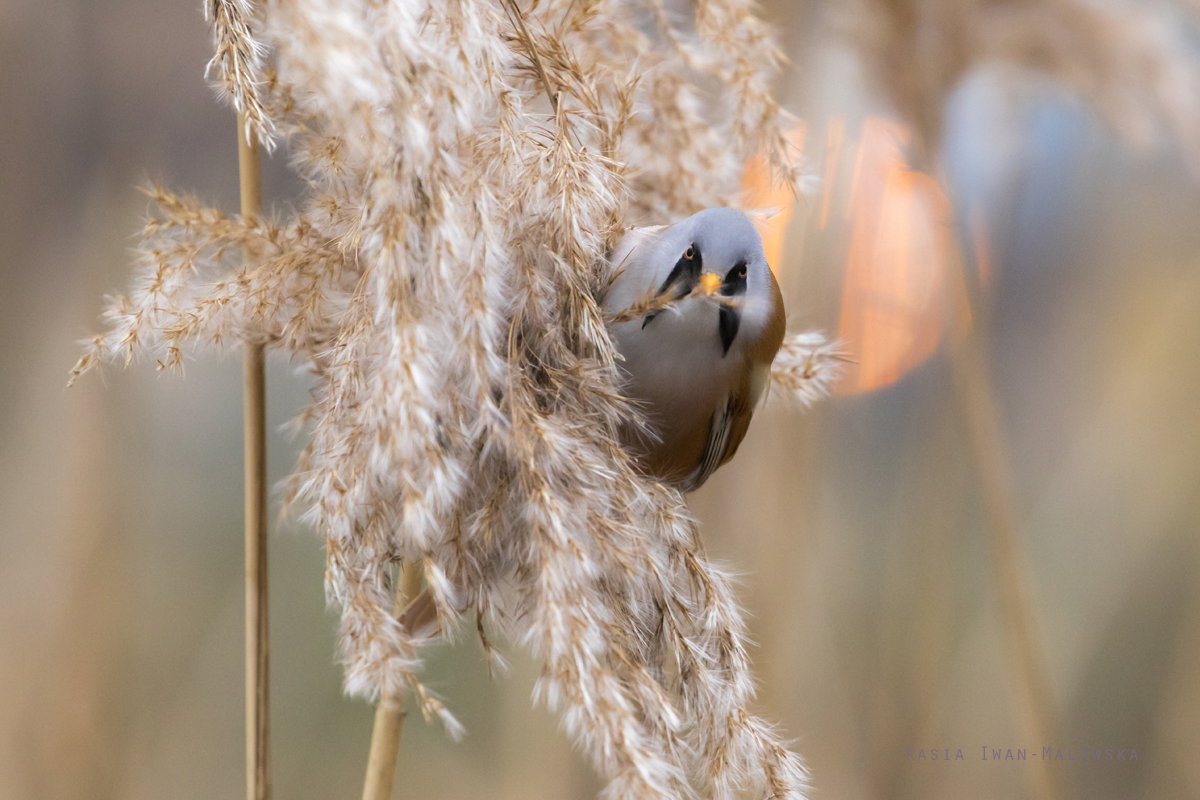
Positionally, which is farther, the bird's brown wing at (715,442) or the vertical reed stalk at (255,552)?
the bird's brown wing at (715,442)

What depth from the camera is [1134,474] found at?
4.69 ft

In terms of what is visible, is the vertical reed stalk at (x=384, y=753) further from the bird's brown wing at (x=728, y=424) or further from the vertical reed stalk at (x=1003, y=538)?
the vertical reed stalk at (x=1003, y=538)

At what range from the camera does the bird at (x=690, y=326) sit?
0.56 meters

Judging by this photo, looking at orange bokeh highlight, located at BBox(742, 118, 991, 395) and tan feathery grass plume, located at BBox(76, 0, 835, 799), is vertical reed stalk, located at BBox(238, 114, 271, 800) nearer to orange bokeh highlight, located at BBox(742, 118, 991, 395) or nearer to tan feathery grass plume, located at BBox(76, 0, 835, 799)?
tan feathery grass plume, located at BBox(76, 0, 835, 799)

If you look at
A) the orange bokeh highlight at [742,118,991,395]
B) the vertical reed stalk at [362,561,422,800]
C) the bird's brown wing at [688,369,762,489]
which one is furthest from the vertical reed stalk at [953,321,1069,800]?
the vertical reed stalk at [362,561,422,800]

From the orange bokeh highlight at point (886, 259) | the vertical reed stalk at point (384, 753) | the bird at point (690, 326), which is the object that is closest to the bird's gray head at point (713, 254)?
the bird at point (690, 326)

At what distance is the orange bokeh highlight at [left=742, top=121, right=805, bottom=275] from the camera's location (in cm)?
73

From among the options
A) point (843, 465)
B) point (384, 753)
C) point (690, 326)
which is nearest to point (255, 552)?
point (384, 753)

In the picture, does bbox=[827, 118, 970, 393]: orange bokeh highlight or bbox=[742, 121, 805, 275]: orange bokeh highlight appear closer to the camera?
bbox=[742, 121, 805, 275]: orange bokeh highlight

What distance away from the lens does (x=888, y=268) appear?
4.36 ft

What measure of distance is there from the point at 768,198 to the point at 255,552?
0.69 metres

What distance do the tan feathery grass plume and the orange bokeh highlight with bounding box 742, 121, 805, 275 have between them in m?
0.18

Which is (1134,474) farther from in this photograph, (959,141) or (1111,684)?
(959,141)

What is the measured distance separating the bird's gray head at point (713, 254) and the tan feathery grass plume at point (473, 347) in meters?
0.05
